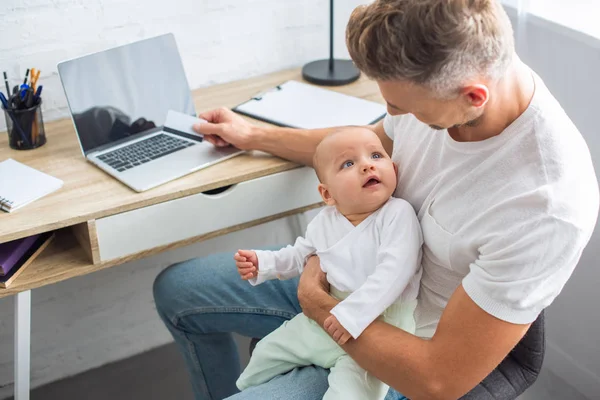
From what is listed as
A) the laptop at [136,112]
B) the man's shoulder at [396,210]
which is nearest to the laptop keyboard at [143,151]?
the laptop at [136,112]

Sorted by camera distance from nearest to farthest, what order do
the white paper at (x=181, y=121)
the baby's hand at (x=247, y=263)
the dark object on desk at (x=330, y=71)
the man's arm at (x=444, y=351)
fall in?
the man's arm at (x=444, y=351)
the baby's hand at (x=247, y=263)
the white paper at (x=181, y=121)
the dark object on desk at (x=330, y=71)

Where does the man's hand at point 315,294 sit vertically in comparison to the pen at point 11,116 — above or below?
below

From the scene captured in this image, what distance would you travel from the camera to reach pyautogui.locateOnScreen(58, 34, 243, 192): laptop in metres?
1.72

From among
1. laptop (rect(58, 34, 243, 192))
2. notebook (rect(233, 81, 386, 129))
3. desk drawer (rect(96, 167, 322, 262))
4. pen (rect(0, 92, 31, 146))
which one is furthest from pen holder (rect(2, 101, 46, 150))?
notebook (rect(233, 81, 386, 129))

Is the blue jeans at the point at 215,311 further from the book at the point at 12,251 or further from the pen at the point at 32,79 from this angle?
the pen at the point at 32,79

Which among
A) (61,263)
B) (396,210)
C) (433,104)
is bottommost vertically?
(61,263)

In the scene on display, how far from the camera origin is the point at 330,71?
7.10 feet

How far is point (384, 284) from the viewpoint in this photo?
1306 millimetres

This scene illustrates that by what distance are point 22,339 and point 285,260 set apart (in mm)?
602

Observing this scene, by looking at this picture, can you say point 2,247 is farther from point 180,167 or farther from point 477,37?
point 477,37

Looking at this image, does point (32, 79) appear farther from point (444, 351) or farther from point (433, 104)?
point (444, 351)

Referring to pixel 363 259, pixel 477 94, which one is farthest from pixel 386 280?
pixel 477 94

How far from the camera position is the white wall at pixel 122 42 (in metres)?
1.91

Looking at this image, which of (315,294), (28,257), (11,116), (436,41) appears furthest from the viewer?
(11,116)
